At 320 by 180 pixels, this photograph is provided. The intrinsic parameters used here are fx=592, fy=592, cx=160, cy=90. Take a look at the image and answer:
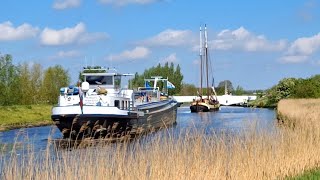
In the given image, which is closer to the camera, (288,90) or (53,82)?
(53,82)

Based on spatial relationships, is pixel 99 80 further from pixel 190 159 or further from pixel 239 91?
pixel 239 91

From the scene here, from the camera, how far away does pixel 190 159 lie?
1277 centimetres

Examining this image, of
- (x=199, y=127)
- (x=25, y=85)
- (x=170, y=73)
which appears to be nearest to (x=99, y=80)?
(x=199, y=127)

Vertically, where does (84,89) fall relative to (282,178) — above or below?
above

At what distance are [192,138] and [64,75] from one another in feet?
233

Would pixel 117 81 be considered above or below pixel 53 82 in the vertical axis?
below

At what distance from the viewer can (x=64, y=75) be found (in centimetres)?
8338

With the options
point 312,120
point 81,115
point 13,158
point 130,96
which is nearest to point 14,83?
point 130,96

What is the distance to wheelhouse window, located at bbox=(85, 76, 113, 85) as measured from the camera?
37781mm

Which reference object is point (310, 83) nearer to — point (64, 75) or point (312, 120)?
point (64, 75)

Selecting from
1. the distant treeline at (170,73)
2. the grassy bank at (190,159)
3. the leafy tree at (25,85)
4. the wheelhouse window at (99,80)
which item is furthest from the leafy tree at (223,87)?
the grassy bank at (190,159)

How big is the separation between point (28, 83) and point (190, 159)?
215ft

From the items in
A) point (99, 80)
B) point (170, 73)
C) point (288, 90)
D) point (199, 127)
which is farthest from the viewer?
point (170, 73)

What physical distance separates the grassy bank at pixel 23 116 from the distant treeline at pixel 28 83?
4664mm
